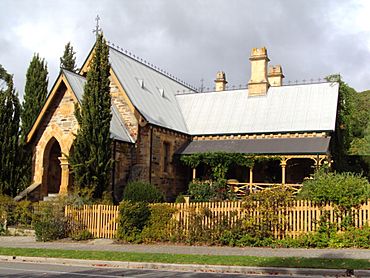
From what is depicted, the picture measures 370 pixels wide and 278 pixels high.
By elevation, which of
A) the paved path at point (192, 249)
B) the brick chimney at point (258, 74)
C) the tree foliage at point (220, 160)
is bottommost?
the paved path at point (192, 249)

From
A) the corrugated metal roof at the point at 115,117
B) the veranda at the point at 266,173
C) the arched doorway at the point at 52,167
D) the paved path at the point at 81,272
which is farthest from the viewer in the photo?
the veranda at the point at 266,173

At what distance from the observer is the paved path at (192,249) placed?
1341cm

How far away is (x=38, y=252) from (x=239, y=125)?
61.4 ft

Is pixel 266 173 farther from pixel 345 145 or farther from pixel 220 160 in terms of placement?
pixel 345 145

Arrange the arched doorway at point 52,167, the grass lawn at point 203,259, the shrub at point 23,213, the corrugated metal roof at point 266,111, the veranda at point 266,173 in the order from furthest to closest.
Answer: the corrugated metal roof at point 266,111
the veranda at point 266,173
the arched doorway at point 52,167
the shrub at point 23,213
the grass lawn at point 203,259

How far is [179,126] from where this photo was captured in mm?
31016

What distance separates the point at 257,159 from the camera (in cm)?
2723

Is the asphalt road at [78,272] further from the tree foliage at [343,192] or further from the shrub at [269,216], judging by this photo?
the tree foliage at [343,192]

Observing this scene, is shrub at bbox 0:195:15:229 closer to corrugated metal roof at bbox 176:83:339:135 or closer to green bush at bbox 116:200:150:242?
green bush at bbox 116:200:150:242

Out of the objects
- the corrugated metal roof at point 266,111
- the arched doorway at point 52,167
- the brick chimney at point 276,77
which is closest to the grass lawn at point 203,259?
the arched doorway at point 52,167

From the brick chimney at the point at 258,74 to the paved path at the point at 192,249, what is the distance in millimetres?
18965

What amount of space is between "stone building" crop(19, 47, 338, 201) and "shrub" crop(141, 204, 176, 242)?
25.5 feet

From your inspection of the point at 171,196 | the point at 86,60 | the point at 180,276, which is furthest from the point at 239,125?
the point at 180,276

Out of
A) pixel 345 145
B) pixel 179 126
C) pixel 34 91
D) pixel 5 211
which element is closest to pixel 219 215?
pixel 5 211
